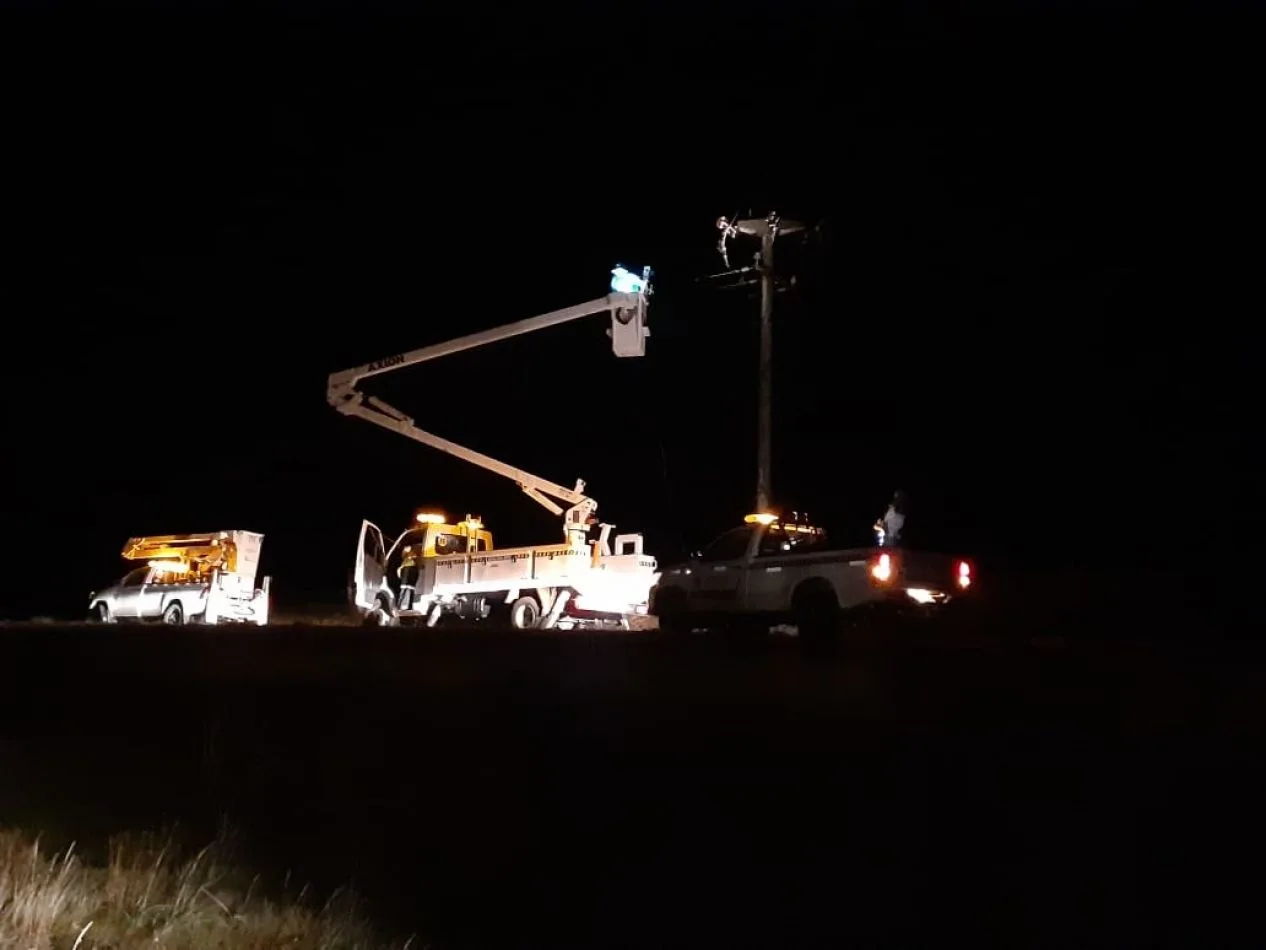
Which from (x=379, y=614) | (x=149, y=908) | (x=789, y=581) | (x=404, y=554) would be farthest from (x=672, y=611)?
(x=149, y=908)

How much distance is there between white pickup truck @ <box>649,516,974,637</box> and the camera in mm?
13695

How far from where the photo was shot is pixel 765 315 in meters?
24.6

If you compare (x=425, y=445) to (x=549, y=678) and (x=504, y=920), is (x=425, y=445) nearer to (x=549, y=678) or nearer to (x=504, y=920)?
(x=549, y=678)

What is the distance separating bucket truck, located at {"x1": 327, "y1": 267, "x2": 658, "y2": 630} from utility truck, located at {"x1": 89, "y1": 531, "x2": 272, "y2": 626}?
89.4 inches

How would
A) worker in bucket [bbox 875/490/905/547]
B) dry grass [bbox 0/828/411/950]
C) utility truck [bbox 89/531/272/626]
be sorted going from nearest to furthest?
dry grass [bbox 0/828/411/950], worker in bucket [bbox 875/490/905/547], utility truck [bbox 89/531/272/626]

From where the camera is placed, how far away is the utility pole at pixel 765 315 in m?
23.9

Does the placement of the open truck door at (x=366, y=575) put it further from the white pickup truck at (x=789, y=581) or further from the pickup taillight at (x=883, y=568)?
the pickup taillight at (x=883, y=568)

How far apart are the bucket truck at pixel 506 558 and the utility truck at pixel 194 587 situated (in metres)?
2.27

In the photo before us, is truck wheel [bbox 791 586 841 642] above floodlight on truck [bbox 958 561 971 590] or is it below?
below

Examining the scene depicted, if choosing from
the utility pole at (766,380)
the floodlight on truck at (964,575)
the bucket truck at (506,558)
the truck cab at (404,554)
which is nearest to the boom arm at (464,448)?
the bucket truck at (506,558)

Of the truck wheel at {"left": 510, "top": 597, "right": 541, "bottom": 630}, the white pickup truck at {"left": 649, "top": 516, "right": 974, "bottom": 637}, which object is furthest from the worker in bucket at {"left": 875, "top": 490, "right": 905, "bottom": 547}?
the truck wheel at {"left": 510, "top": 597, "right": 541, "bottom": 630}

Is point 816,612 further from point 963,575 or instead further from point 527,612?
point 527,612

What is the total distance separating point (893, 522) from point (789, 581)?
1665mm

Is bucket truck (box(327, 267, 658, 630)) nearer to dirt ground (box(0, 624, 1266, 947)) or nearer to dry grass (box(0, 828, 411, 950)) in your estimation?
dirt ground (box(0, 624, 1266, 947))
